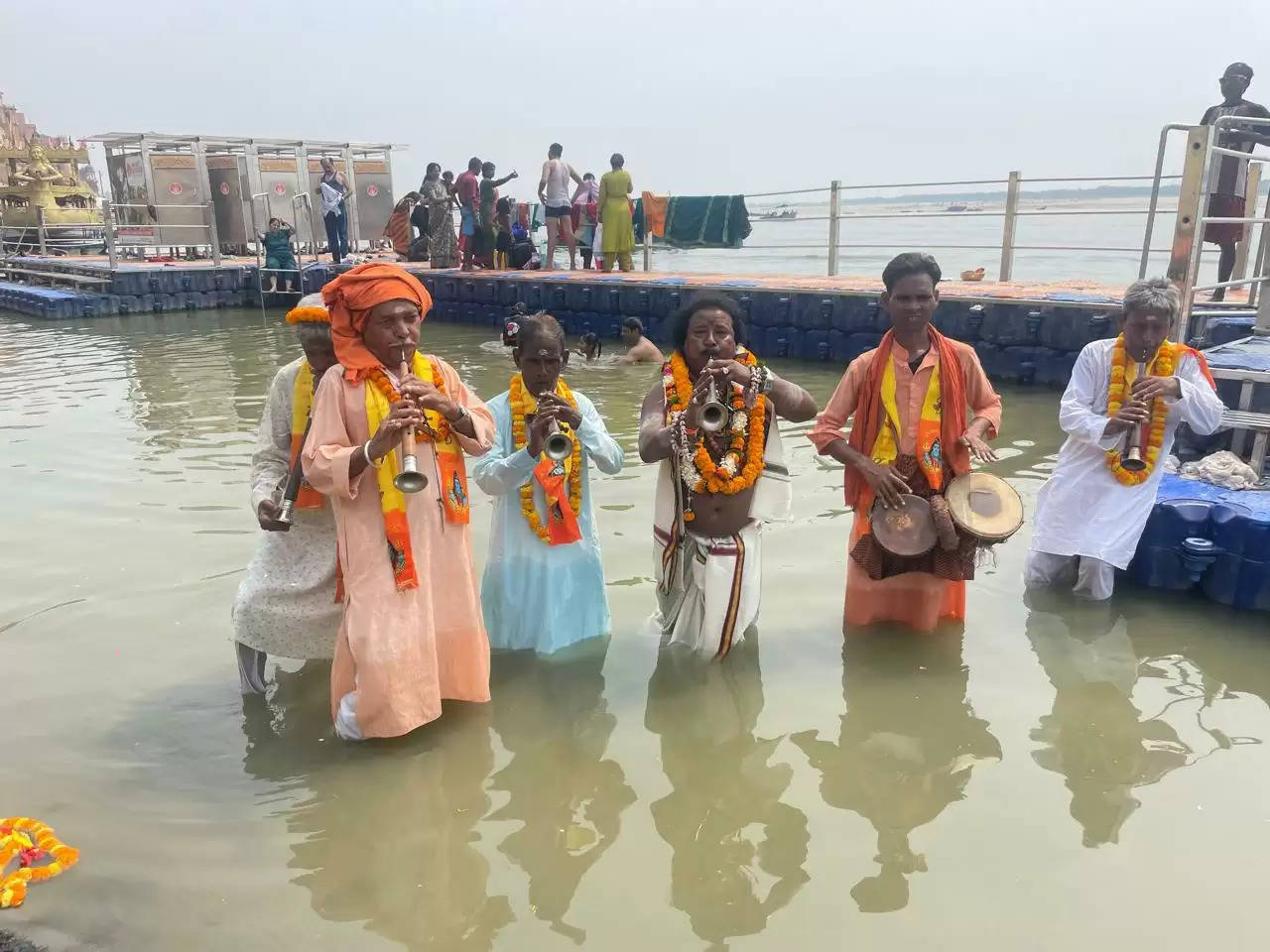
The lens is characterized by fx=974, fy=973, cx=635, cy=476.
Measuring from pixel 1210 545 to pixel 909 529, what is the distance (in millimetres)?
1682

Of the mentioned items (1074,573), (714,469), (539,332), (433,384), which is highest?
→ (539,332)

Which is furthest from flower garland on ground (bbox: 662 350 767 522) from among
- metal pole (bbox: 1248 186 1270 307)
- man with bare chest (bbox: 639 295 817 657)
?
metal pole (bbox: 1248 186 1270 307)

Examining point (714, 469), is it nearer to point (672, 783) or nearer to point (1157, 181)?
point (672, 783)

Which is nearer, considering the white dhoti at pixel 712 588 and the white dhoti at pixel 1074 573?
the white dhoti at pixel 712 588

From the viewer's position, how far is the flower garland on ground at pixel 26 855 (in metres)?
2.89

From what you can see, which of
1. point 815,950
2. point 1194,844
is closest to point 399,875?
point 815,950

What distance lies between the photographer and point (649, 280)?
48.6 ft

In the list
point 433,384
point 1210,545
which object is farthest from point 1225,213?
point 433,384

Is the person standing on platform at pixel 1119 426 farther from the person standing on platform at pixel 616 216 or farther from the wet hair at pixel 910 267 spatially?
the person standing on platform at pixel 616 216

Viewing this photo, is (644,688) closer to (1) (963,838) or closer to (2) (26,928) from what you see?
(1) (963,838)

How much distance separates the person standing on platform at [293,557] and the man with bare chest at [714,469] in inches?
51.3

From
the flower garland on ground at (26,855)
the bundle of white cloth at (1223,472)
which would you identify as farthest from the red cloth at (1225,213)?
the flower garland on ground at (26,855)

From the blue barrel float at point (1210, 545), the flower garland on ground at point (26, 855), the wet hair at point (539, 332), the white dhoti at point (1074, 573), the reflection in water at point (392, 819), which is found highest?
the wet hair at point (539, 332)

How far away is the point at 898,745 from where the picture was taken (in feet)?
12.2
